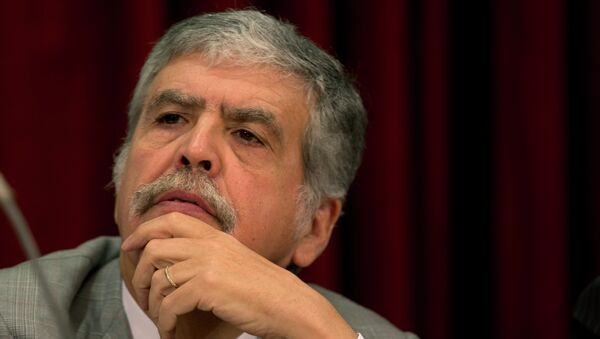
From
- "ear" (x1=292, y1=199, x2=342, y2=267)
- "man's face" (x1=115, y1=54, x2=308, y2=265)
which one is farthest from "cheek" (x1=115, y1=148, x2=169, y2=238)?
"ear" (x1=292, y1=199, x2=342, y2=267)

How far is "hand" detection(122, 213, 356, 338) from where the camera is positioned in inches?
58.0

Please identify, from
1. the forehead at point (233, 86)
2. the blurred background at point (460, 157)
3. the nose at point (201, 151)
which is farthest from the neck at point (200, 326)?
the blurred background at point (460, 157)

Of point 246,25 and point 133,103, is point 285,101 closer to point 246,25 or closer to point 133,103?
point 246,25

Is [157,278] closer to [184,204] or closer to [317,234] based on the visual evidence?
[184,204]

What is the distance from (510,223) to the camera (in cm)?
245

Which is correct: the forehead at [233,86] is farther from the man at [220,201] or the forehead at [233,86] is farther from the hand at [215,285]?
the hand at [215,285]

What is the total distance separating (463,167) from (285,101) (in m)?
0.89

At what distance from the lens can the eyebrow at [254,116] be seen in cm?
173

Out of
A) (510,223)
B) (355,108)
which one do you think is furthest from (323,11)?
(510,223)

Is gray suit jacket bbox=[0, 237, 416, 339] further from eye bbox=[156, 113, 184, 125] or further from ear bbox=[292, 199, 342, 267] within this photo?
eye bbox=[156, 113, 184, 125]

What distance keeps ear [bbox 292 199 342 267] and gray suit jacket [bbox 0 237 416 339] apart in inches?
6.2

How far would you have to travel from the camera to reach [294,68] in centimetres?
184

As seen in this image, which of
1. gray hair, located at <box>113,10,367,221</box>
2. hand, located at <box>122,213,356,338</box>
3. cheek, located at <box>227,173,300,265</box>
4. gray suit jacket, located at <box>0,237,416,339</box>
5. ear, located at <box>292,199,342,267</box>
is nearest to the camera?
hand, located at <box>122,213,356,338</box>

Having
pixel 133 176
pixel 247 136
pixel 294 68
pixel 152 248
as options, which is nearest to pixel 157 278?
pixel 152 248
